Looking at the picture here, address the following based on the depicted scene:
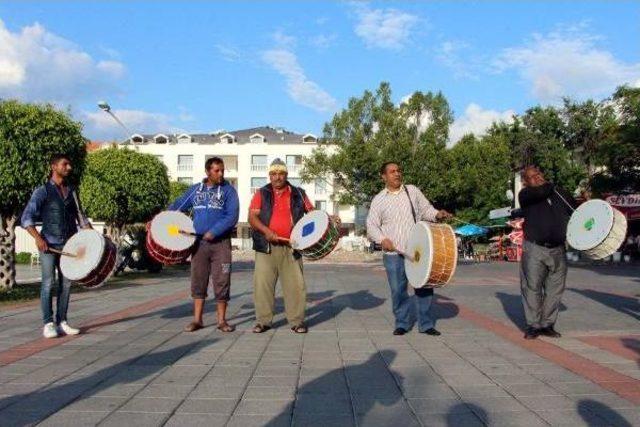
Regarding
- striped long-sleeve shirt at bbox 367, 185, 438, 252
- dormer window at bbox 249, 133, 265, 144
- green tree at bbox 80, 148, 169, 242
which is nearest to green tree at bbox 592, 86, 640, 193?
green tree at bbox 80, 148, 169, 242

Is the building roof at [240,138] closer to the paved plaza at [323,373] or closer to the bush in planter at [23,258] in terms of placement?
the bush in planter at [23,258]

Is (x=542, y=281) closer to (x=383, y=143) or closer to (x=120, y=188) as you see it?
(x=120, y=188)

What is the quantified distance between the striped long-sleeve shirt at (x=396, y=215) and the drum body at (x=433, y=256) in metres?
0.35

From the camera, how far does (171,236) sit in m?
7.67

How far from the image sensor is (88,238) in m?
7.21

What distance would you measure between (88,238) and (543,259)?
499 centimetres

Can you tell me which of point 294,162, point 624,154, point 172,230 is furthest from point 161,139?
point 172,230

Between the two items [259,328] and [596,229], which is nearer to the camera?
[596,229]

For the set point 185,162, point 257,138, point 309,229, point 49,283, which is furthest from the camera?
point 257,138

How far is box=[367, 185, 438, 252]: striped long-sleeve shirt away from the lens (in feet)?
24.3

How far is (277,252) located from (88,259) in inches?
82.2

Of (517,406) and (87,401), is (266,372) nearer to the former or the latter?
(87,401)

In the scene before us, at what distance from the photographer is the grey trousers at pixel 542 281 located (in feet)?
23.3

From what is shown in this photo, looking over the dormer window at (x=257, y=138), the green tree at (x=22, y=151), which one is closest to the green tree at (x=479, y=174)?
the green tree at (x=22, y=151)
